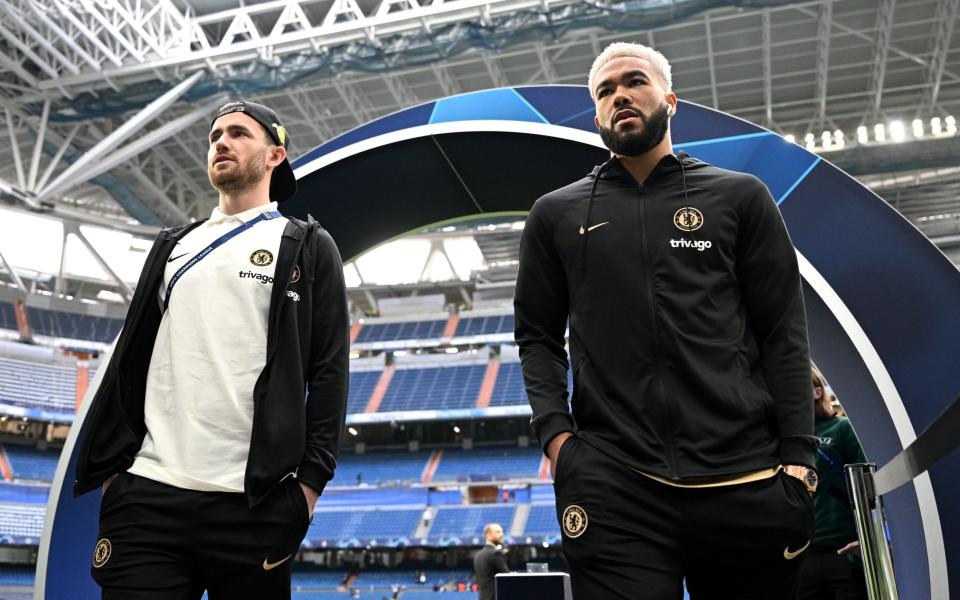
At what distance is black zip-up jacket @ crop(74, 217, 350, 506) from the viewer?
189 centimetres

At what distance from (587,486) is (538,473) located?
25486mm

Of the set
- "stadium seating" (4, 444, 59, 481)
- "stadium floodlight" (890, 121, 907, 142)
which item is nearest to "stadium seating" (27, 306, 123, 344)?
"stadium seating" (4, 444, 59, 481)

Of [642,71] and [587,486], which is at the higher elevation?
[642,71]

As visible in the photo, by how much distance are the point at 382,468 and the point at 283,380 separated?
2795 centimetres

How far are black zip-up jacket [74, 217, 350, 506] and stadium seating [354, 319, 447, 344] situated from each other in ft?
95.4

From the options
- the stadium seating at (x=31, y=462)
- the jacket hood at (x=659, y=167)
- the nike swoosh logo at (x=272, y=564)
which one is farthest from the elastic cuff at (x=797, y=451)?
the stadium seating at (x=31, y=462)

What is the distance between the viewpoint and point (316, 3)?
16000 millimetres

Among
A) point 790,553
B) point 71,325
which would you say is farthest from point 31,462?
point 790,553

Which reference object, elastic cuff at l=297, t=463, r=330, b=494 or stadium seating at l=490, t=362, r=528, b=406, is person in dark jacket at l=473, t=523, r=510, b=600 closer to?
elastic cuff at l=297, t=463, r=330, b=494

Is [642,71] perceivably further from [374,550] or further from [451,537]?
[374,550]

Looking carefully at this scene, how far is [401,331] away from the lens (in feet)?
106

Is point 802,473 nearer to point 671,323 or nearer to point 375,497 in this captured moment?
point 671,323

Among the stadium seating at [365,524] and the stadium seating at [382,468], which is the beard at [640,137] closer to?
the stadium seating at [365,524]

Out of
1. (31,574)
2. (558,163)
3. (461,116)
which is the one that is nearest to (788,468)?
(558,163)
